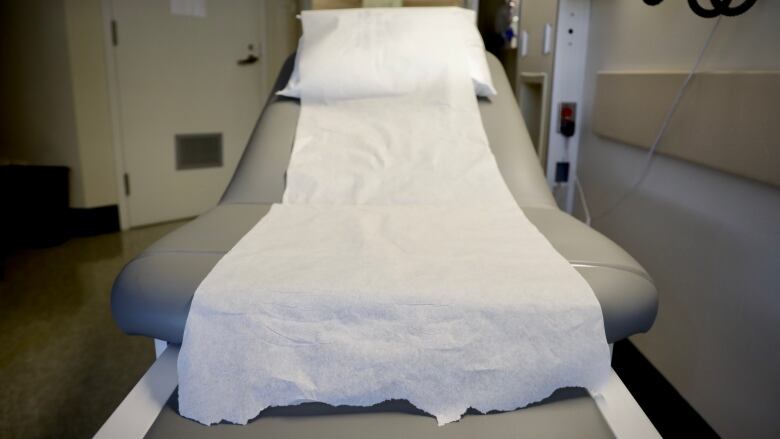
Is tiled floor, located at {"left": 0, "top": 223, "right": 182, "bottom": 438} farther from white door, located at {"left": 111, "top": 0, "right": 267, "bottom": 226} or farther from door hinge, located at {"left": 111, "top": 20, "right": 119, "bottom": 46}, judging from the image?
door hinge, located at {"left": 111, "top": 20, "right": 119, "bottom": 46}

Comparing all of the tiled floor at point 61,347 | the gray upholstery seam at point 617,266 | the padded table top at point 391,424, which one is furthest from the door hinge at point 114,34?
the gray upholstery seam at point 617,266

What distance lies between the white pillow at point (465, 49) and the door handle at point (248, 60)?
1.74 metres

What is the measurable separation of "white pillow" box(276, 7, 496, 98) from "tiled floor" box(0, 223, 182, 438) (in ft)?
2.61

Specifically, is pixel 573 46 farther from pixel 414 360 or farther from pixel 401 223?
pixel 414 360

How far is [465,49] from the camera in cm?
131

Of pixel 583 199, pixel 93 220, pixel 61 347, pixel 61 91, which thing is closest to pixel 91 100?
pixel 61 91

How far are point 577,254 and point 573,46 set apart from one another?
1.18m

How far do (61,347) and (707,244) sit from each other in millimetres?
1577

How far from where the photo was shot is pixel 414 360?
2.03 feet

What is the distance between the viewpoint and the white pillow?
4.22 ft

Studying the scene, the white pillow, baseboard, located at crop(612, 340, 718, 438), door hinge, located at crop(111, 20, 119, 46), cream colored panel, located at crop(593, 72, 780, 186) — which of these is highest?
door hinge, located at crop(111, 20, 119, 46)

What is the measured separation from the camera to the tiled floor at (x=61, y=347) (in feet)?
4.06

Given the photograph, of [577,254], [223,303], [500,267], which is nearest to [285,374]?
[223,303]

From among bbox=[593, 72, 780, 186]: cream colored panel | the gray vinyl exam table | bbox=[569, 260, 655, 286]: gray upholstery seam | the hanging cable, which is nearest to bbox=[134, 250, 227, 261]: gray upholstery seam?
the gray vinyl exam table
